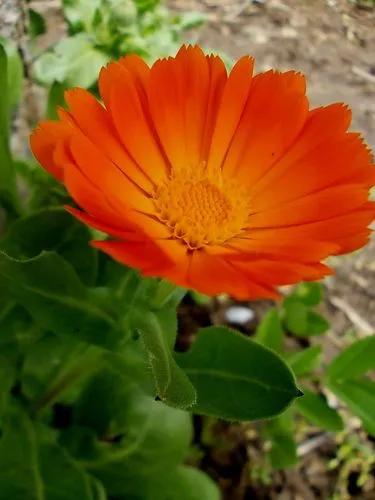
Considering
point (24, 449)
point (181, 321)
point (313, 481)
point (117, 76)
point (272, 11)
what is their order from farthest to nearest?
point (272, 11)
point (181, 321)
point (313, 481)
point (24, 449)
point (117, 76)

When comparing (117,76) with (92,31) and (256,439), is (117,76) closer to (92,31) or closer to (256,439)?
(92,31)

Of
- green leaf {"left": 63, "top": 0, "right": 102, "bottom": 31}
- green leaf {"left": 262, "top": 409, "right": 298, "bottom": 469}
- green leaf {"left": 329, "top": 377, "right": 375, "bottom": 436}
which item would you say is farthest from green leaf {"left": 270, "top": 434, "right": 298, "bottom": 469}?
green leaf {"left": 63, "top": 0, "right": 102, "bottom": 31}

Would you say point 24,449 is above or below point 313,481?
above

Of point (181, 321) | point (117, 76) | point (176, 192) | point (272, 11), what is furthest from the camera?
point (272, 11)

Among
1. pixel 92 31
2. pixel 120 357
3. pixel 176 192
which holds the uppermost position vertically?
pixel 176 192

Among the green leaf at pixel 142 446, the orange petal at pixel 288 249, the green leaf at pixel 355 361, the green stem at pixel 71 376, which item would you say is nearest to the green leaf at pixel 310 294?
the green leaf at pixel 355 361

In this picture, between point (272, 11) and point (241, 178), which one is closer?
point (241, 178)

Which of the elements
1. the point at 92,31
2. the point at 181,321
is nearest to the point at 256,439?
the point at 181,321
